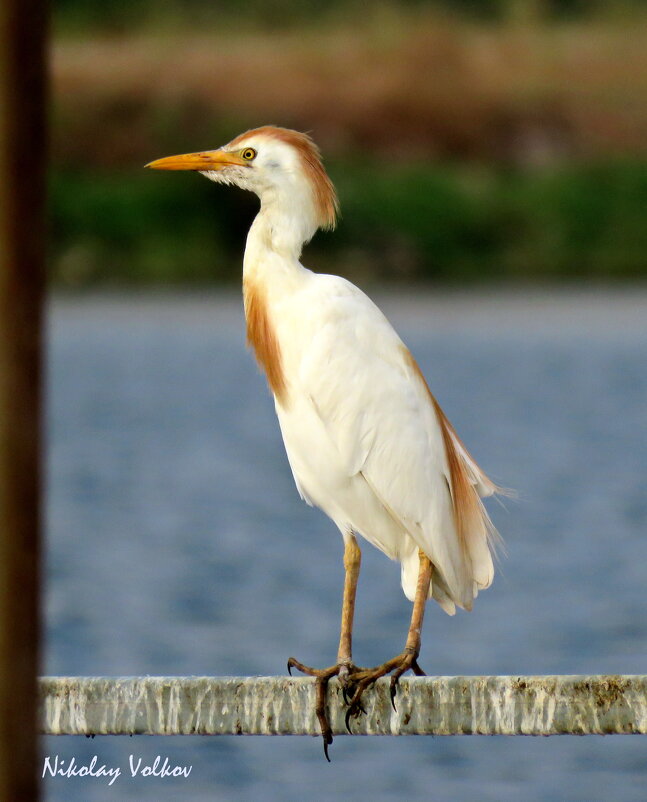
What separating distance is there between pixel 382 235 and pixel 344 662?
19974 millimetres

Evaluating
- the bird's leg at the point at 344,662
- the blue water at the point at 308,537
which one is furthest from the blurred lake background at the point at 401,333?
the bird's leg at the point at 344,662

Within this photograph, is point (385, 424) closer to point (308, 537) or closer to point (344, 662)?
point (344, 662)

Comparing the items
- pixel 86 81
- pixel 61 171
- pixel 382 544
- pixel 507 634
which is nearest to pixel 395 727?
pixel 382 544

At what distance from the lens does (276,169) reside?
3830 mm

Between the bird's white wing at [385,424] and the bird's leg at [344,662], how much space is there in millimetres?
167

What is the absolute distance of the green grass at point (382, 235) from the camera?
23.2 m

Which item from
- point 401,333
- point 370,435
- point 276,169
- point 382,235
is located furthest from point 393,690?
point 382,235

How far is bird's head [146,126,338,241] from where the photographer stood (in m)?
3.82

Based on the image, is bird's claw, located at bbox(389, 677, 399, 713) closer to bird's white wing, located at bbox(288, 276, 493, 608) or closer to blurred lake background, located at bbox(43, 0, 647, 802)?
bird's white wing, located at bbox(288, 276, 493, 608)

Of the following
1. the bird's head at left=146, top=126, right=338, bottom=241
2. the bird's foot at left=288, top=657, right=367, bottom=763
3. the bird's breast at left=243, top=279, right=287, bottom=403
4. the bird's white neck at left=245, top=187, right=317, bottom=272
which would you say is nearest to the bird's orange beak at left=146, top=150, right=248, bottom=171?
the bird's head at left=146, top=126, right=338, bottom=241

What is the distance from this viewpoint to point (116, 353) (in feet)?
67.5

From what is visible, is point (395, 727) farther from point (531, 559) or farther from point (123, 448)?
point (123, 448)

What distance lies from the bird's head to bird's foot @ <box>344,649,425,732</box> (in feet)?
3.46

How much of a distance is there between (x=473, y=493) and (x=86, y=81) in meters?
25.2
